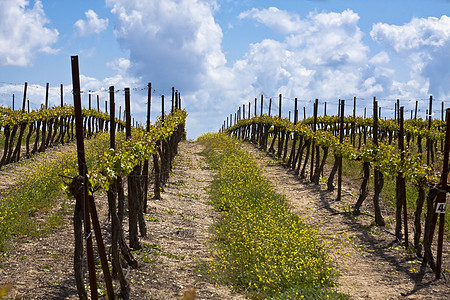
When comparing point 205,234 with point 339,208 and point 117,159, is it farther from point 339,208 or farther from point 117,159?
point 339,208

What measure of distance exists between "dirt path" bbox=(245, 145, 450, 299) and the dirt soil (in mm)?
21

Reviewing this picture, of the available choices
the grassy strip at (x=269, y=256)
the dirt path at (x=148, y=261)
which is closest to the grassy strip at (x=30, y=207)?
the dirt path at (x=148, y=261)

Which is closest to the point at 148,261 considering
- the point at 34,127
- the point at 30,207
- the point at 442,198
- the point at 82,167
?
the point at 82,167

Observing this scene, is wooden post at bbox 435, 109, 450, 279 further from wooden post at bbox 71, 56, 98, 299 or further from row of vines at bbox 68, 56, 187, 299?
wooden post at bbox 71, 56, 98, 299

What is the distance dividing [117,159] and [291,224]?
6.64m

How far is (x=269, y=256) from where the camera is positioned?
383 inches

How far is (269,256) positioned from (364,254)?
3627mm

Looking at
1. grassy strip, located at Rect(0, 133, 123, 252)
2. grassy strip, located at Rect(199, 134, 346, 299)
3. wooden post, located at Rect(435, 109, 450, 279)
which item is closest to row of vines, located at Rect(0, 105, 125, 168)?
grassy strip, located at Rect(0, 133, 123, 252)

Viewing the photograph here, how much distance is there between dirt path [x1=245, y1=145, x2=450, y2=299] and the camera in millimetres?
9086

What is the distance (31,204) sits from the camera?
12531 mm

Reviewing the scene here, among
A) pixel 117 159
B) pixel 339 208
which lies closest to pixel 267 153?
pixel 339 208

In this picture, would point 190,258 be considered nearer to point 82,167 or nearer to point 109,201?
point 109,201

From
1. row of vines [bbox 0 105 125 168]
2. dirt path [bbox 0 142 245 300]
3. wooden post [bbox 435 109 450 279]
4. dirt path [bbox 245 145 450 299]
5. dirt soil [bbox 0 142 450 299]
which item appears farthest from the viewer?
row of vines [bbox 0 105 125 168]

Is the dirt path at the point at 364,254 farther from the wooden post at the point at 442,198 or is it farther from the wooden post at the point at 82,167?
the wooden post at the point at 82,167
